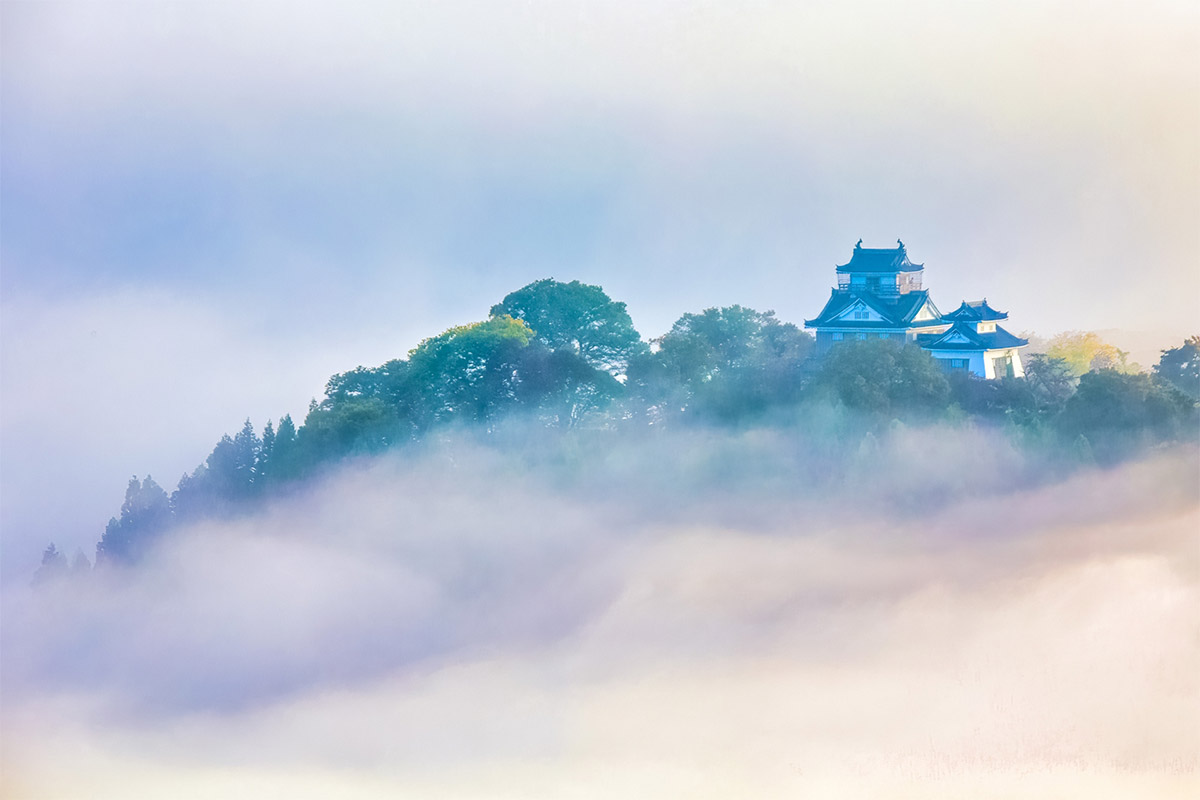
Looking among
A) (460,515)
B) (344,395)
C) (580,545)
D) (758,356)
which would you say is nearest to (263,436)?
(344,395)

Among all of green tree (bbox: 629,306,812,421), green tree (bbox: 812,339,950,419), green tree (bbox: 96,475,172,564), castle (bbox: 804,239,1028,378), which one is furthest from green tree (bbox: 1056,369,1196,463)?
green tree (bbox: 96,475,172,564)

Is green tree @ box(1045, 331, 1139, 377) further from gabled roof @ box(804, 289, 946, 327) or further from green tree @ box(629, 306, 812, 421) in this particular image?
green tree @ box(629, 306, 812, 421)

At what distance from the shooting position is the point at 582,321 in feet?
78.5

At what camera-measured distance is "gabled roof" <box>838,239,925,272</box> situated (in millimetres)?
24406

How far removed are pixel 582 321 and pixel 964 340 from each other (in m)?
5.24

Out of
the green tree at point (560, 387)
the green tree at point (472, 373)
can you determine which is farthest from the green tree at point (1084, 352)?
the green tree at point (472, 373)

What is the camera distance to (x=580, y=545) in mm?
23500

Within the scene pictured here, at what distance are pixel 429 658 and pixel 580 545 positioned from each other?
8.47ft

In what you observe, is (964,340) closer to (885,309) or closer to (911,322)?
(911,322)

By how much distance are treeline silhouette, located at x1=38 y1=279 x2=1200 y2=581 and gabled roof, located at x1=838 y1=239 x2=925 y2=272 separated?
5.66 ft

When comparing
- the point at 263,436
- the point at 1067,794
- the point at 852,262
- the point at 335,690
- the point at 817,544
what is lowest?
the point at 1067,794

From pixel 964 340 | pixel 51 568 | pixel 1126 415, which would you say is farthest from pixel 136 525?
pixel 1126 415

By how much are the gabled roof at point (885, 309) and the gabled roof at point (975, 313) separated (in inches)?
15.4

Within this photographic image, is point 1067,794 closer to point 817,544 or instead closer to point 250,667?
point 817,544
